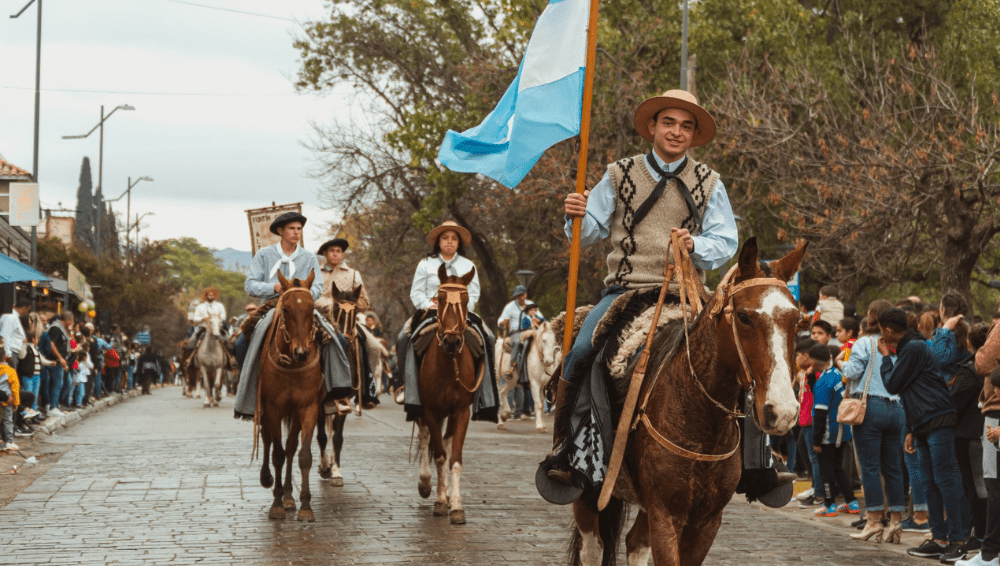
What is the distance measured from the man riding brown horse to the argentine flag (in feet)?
3.31

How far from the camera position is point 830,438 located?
1082cm

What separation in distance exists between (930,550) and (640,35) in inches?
776

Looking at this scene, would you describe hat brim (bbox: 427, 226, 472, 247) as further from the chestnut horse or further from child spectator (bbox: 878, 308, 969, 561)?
child spectator (bbox: 878, 308, 969, 561)

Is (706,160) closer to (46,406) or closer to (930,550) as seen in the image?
(46,406)

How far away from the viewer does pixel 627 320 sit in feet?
19.1

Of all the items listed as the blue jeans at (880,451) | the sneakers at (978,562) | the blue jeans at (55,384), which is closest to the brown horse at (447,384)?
the blue jeans at (880,451)

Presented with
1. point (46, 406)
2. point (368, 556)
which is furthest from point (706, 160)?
point (368, 556)

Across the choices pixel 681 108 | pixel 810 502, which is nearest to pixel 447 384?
pixel 810 502

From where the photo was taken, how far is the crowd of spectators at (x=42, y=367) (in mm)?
15750

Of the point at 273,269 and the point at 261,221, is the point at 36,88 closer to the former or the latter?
the point at 261,221

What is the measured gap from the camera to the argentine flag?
713cm

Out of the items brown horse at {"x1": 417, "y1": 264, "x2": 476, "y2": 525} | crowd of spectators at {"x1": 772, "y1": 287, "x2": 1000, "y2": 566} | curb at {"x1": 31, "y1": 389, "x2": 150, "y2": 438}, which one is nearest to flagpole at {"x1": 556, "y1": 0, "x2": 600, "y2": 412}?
crowd of spectators at {"x1": 772, "y1": 287, "x2": 1000, "y2": 566}

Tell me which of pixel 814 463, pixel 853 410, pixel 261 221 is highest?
pixel 261 221

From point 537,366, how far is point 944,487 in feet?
43.5
